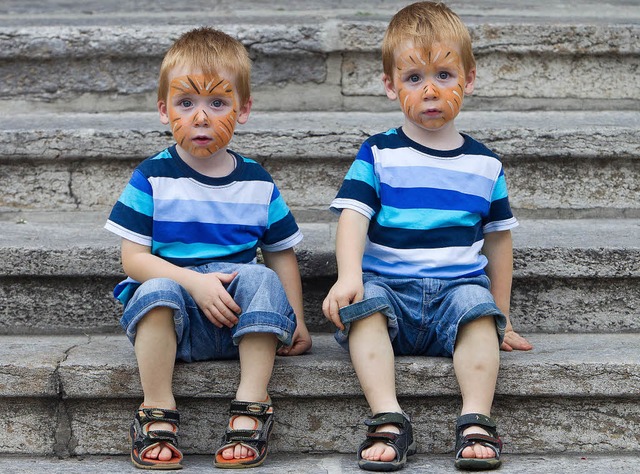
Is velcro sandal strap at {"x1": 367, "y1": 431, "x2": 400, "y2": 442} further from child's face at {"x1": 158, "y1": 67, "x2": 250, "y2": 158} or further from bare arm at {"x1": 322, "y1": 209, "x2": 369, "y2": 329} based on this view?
child's face at {"x1": 158, "y1": 67, "x2": 250, "y2": 158}

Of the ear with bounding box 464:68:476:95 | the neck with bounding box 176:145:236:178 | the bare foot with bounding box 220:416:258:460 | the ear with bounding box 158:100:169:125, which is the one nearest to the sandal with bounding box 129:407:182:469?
the bare foot with bounding box 220:416:258:460

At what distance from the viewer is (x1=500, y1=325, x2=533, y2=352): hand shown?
7.14 ft

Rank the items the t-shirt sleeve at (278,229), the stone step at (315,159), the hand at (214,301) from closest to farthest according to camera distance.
A: 1. the hand at (214,301)
2. the t-shirt sleeve at (278,229)
3. the stone step at (315,159)

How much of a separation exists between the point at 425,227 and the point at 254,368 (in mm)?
527

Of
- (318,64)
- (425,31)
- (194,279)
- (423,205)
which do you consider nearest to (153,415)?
(194,279)

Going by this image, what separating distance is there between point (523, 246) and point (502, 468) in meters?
0.62

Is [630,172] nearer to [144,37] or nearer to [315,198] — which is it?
[315,198]

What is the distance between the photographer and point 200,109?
6.95 feet

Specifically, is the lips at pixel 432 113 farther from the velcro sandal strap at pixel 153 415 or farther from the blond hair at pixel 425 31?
the velcro sandal strap at pixel 153 415

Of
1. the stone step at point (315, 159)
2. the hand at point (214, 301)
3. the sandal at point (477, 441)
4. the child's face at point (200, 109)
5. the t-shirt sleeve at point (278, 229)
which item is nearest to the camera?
the sandal at point (477, 441)

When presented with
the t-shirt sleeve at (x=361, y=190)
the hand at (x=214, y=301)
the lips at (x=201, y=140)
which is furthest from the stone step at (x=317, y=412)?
the lips at (x=201, y=140)

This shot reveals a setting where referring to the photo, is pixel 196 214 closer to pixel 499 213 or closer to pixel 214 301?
pixel 214 301

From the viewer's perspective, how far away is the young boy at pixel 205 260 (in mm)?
1950

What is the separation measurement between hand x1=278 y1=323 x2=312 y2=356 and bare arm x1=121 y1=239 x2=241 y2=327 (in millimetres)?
166
